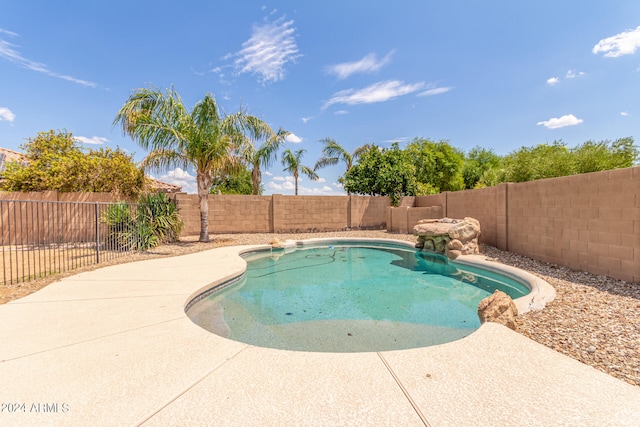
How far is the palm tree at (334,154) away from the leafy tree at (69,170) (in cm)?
1230

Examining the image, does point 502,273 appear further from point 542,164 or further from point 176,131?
point 176,131

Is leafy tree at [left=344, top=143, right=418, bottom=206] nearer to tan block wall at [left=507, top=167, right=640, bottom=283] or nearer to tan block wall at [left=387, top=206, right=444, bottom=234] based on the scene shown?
tan block wall at [left=387, top=206, right=444, bottom=234]

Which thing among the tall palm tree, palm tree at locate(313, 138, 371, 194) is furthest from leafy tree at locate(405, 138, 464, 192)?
the tall palm tree

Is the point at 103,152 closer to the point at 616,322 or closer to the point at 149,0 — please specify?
the point at 149,0

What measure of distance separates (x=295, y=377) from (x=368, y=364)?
0.65 meters

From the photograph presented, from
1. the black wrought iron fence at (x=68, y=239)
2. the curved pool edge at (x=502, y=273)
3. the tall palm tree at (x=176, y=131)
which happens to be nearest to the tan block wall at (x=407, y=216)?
the curved pool edge at (x=502, y=273)

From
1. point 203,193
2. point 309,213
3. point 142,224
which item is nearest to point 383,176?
point 309,213

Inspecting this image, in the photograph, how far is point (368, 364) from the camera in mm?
2277

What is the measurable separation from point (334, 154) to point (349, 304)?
654 inches

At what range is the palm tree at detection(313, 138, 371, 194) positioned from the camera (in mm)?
20047

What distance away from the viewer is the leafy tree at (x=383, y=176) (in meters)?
16.6

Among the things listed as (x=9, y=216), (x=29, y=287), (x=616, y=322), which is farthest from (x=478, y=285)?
(x=9, y=216)

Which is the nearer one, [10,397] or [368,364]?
[10,397]

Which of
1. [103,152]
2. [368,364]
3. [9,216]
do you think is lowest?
[368,364]
